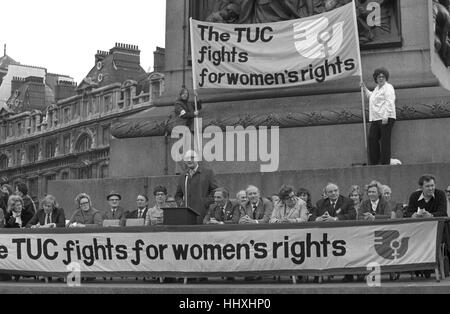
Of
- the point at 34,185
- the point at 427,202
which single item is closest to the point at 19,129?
the point at 34,185

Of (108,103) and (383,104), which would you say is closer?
(383,104)

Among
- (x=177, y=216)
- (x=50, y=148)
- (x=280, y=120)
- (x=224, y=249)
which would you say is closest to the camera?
(x=224, y=249)

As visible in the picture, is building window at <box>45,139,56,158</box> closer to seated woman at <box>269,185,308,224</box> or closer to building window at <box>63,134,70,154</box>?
building window at <box>63,134,70,154</box>

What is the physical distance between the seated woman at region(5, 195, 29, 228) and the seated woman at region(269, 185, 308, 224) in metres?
4.58

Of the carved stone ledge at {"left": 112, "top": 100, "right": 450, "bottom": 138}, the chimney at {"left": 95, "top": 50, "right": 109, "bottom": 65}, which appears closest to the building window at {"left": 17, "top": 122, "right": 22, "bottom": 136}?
the chimney at {"left": 95, "top": 50, "right": 109, "bottom": 65}

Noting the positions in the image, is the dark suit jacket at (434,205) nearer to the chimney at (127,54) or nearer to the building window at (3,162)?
the chimney at (127,54)

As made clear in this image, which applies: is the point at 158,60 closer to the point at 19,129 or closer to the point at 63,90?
the point at 63,90

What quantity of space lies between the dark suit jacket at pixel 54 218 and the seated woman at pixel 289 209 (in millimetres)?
3474

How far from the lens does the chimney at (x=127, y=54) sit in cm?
8556

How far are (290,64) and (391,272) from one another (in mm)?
6584

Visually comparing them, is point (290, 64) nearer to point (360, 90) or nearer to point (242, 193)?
point (360, 90)

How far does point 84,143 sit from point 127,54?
32.6 feet

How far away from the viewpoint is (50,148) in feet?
295

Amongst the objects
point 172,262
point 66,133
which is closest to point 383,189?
point 172,262
